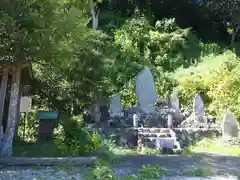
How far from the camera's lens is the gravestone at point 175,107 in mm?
11949

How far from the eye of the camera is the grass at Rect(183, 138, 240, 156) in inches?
331

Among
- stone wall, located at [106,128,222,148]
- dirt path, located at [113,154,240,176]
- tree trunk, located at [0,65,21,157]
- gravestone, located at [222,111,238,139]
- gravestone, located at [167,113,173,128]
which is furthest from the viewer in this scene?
gravestone, located at [167,113,173,128]

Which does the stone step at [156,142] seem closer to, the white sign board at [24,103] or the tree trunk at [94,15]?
the white sign board at [24,103]

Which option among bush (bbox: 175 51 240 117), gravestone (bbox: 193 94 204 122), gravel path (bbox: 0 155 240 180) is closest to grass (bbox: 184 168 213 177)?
gravel path (bbox: 0 155 240 180)

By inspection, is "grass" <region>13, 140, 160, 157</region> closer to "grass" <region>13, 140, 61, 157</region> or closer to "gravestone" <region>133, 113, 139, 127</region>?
"grass" <region>13, 140, 61, 157</region>

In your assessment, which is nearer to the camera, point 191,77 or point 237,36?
point 191,77

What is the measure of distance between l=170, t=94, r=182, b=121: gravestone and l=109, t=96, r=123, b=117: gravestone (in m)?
1.87

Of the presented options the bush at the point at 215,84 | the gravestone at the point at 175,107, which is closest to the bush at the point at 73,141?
the gravestone at the point at 175,107

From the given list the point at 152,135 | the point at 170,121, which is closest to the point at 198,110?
the point at 170,121

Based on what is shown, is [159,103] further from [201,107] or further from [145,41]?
[145,41]

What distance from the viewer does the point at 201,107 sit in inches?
467

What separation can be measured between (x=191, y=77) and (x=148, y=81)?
1.90m

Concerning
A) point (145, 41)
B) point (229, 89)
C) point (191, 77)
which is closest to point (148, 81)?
point (191, 77)

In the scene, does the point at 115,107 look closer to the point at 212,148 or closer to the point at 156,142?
the point at 156,142
